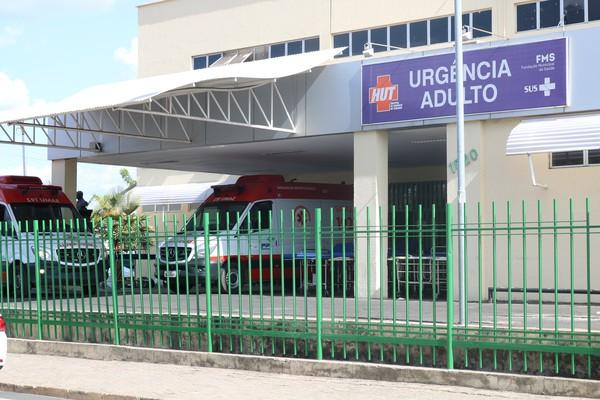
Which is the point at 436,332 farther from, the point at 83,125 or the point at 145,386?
the point at 83,125

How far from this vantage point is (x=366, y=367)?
1059cm

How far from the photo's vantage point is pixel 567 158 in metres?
17.3

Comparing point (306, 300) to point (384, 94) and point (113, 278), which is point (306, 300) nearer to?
point (113, 278)

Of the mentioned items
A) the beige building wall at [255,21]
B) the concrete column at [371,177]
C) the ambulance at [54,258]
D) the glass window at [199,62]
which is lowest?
the ambulance at [54,258]

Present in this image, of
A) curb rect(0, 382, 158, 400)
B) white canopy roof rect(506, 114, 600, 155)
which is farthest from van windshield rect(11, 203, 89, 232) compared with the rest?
white canopy roof rect(506, 114, 600, 155)

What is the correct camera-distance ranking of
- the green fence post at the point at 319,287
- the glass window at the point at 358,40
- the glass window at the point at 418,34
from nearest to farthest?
the green fence post at the point at 319,287 → the glass window at the point at 418,34 → the glass window at the point at 358,40

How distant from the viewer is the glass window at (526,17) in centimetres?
2636

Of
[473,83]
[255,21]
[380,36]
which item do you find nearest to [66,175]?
[255,21]

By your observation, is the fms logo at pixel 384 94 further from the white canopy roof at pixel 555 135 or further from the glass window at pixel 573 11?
the glass window at pixel 573 11

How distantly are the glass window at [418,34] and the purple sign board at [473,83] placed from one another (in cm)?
950

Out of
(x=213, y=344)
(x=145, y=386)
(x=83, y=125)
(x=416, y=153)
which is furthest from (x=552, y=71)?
(x=83, y=125)

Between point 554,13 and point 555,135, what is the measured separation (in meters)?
11.2

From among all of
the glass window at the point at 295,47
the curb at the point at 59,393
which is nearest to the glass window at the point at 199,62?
the glass window at the point at 295,47

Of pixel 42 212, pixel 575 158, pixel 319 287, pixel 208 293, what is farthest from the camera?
pixel 42 212
